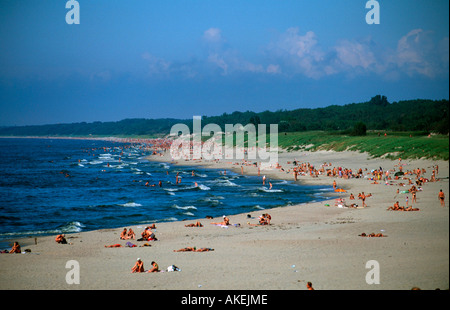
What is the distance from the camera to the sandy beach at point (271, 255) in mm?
13328

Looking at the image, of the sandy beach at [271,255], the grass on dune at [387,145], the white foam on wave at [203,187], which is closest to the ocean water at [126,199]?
the white foam on wave at [203,187]

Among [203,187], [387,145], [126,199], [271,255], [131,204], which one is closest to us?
[271,255]

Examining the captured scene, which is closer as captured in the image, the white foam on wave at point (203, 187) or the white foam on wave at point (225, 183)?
the white foam on wave at point (203, 187)

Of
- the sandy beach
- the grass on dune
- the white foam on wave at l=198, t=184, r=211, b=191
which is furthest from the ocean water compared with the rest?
the grass on dune

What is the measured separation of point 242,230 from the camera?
23938mm

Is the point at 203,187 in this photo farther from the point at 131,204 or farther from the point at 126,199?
the point at 131,204

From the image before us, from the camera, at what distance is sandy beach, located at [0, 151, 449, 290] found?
1333 centimetres

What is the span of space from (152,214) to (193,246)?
11214mm

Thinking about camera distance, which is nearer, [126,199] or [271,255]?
[271,255]

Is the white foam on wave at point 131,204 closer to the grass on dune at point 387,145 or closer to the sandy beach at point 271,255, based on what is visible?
the sandy beach at point 271,255

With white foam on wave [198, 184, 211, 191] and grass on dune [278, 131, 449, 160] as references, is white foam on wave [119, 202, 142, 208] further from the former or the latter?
grass on dune [278, 131, 449, 160]

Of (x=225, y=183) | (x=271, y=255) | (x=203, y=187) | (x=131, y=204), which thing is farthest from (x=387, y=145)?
(x=271, y=255)

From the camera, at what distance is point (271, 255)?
17516 millimetres
